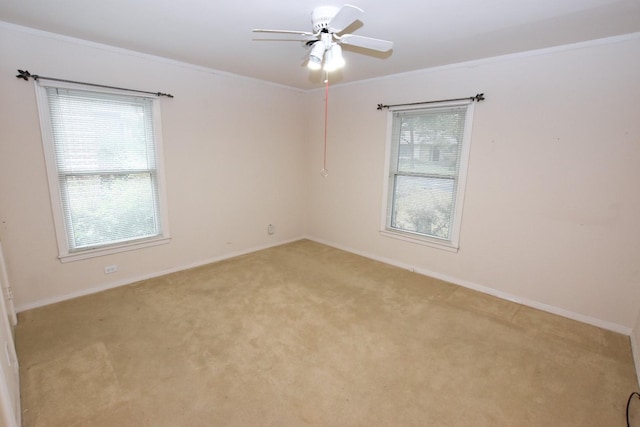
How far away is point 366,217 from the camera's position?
4.30 m

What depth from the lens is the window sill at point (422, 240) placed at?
11.6 feet

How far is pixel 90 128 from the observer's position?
2.93 metres

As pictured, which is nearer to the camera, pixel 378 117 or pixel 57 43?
pixel 57 43

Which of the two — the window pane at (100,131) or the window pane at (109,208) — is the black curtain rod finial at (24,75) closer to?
the window pane at (100,131)

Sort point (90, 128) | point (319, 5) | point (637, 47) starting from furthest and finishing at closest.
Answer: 1. point (90, 128)
2. point (637, 47)
3. point (319, 5)

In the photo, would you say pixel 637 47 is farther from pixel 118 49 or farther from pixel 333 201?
pixel 118 49

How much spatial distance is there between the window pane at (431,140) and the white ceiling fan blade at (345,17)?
1996mm

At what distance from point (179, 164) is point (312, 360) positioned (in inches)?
104

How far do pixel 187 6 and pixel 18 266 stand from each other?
106 inches

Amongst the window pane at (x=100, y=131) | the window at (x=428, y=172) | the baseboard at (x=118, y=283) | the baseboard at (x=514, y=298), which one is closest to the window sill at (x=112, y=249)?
the baseboard at (x=118, y=283)

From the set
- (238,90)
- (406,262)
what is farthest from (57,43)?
(406,262)

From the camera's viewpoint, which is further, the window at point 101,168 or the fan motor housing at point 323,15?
the window at point 101,168

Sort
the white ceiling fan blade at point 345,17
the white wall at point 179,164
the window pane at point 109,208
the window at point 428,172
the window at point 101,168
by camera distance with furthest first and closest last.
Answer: the window at point 428,172
the window pane at point 109,208
the window at point 101,168
the white wall at point 179,164
the white ceiling fan blade at point 345,17

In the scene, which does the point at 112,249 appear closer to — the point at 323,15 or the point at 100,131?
the point at 100,131
